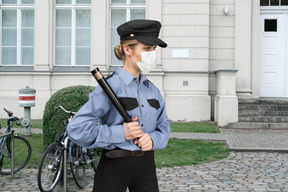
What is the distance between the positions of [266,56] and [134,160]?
12937 millimetres

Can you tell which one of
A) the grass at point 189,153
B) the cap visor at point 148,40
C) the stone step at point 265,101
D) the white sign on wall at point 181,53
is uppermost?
the white sign on wall at point 181,53

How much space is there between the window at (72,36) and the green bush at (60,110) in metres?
7.34

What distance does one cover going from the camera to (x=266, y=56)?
14750 mm

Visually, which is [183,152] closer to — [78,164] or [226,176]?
[226,176]

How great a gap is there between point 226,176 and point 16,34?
1051 cm

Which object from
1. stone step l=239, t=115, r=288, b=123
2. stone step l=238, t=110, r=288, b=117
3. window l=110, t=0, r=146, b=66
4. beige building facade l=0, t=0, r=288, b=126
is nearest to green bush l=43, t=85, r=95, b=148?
beige building facade l=0, t=0, r=288, b=126

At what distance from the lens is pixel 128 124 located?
2.42 meters

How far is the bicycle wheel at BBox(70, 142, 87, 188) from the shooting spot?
567 cm

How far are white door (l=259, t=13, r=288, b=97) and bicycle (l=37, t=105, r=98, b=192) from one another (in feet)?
33.1

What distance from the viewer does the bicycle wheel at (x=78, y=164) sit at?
18.6 ft

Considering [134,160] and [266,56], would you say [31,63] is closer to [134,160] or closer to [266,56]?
[266,56]

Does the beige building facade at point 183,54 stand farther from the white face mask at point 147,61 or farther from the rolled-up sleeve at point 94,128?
the rolled-up sleeve at point 94,128

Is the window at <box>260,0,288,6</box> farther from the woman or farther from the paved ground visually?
the woman

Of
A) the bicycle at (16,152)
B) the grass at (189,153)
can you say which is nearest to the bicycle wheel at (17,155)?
the bicycle at (16,152)
